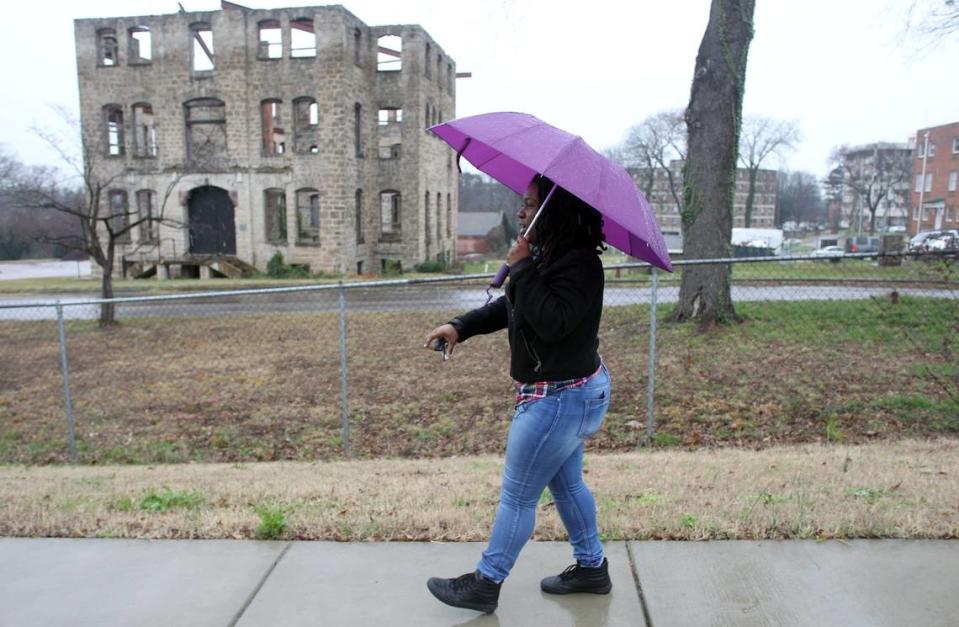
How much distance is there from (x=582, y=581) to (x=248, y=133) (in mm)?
29672

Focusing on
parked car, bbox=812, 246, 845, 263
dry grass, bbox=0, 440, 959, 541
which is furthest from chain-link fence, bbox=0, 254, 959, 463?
dry grass, bbox=0, 440, 959, 541

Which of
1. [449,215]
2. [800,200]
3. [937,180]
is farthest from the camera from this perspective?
[800,200]

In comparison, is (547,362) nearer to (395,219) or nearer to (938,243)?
(938,243)

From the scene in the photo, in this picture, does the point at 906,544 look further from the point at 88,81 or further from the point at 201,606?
the point at 88,81

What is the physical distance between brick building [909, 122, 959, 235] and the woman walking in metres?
67.6

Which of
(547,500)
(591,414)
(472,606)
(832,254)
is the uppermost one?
(832,254)

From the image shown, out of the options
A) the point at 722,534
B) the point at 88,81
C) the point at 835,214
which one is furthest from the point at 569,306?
the point at 835,214

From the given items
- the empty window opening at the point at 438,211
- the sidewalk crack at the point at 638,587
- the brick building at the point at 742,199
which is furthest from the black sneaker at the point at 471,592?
the brick building at the point at 742,199

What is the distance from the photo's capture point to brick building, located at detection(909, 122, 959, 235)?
195 ft

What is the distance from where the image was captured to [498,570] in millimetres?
2965

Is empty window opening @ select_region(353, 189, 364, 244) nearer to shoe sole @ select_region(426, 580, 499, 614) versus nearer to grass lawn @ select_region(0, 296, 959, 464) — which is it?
grass lawn @ select_region(0, 296, 959, 464)

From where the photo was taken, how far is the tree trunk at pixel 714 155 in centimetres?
1105

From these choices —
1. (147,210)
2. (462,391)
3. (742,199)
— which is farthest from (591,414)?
(742,199)

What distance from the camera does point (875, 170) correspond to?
82.4 metres
